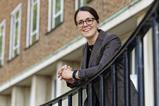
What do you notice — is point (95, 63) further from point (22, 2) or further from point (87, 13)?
point (22, 2)

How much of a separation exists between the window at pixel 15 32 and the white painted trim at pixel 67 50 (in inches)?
50.4

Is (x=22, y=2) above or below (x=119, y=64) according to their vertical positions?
above

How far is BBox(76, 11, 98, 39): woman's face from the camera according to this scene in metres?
4.53

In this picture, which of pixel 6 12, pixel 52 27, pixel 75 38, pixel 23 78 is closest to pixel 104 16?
pixel 75 38

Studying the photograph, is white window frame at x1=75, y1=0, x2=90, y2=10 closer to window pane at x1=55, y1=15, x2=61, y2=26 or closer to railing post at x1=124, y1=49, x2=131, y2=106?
window pane at x1=55, y1=15, x2=61, y2=26

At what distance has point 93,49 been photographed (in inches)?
179

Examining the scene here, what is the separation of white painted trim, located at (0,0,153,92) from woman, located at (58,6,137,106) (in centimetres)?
898

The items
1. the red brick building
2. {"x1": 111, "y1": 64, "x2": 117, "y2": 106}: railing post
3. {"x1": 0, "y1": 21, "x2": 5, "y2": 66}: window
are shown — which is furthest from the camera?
{"x1": 0, "y1": 21, "x2": 5, "y2": 66}: window

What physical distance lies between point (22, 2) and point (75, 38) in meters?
7.28

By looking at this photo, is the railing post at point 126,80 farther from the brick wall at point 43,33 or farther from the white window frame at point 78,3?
the white window frame at point 78,3

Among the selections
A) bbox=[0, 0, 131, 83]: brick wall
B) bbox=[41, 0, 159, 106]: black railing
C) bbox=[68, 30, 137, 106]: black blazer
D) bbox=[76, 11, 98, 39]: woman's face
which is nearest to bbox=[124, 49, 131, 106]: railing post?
bbox=[41, 0, 159, 106]: black railing

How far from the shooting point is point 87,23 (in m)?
4.53

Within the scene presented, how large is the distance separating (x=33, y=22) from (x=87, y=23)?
19.2 meters

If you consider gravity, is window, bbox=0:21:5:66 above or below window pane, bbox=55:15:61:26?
above
